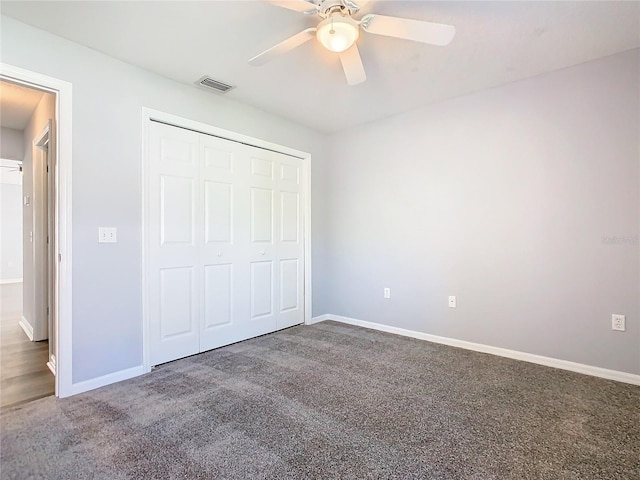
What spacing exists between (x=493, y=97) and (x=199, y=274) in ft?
10.4

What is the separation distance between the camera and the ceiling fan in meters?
1.62

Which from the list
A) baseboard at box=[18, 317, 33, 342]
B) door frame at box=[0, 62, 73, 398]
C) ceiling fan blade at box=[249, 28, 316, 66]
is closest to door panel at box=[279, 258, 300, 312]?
door frame at box=[0, 62, 73, 398]

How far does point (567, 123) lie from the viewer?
2621 mm

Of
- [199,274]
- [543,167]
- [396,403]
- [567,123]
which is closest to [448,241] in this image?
[543,167]

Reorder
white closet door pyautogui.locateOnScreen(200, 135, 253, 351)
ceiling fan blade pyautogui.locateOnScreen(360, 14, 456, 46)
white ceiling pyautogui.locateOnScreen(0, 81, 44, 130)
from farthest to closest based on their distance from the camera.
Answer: white closet door pyautogui.locateOnScreen(200, 135, 253, 351) < white ceiling pyautogui.locateOnScreen(0, 81, 44, 130) < ceiling fan blade pyautogui.locateOnScreen(360, 14, 456, 46)

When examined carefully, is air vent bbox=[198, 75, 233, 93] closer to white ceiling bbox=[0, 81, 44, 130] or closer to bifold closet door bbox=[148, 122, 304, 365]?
bifold closet door bbox=[148, 122, 304, 365]

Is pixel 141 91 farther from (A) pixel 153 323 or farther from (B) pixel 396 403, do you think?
(B) pixel 396 403

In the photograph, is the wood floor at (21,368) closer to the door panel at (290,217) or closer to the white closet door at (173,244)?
the white closet door at (173,244)

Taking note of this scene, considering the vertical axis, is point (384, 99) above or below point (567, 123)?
above

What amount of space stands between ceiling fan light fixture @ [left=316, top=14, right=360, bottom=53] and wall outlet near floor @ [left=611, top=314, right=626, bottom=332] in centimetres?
274

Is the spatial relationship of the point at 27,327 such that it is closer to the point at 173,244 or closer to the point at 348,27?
the point at 173,244

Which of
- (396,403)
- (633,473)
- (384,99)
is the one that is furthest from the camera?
(384,99)

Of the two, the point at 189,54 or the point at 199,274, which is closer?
the point at 189,54

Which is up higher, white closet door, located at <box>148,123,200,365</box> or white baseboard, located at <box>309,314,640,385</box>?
white closet door, located at <box>148,123,200,365</box>
